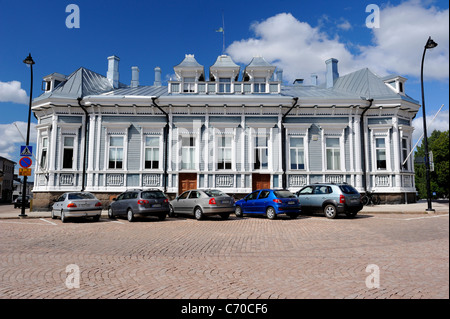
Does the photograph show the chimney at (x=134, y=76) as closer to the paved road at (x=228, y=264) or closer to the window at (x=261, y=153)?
the window at (x=261, y=153)

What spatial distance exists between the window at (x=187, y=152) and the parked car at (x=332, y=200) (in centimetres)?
859

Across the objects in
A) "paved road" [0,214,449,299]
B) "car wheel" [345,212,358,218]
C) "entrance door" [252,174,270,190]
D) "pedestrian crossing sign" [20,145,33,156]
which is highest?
"pedestrian crossing sign" [20,145,33,156]

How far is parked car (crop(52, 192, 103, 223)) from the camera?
1543cm

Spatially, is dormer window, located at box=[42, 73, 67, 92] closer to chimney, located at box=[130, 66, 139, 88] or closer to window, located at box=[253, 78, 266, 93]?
chimney, located at box=[130, 66, 139, 88]

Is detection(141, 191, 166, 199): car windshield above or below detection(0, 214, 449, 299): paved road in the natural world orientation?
above

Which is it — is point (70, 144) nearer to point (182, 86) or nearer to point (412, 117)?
point (182, 86)

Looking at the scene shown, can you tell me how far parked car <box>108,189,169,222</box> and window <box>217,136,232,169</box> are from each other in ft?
22.7

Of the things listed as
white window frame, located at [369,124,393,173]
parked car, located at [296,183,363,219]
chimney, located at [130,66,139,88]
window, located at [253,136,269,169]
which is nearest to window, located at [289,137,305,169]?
window, located at [253,136,269,169]

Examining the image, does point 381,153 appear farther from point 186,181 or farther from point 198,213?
point 198,213

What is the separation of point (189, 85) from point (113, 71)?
766 centimetres

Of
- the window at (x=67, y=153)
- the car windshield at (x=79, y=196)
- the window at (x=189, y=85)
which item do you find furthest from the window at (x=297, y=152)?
the window at (x=67, y=153)

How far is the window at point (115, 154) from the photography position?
22516 millimetres

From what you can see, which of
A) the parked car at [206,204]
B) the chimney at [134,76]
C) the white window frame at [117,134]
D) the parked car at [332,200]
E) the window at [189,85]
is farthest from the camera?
the chimney at [134,76]

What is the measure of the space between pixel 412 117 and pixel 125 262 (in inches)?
954
